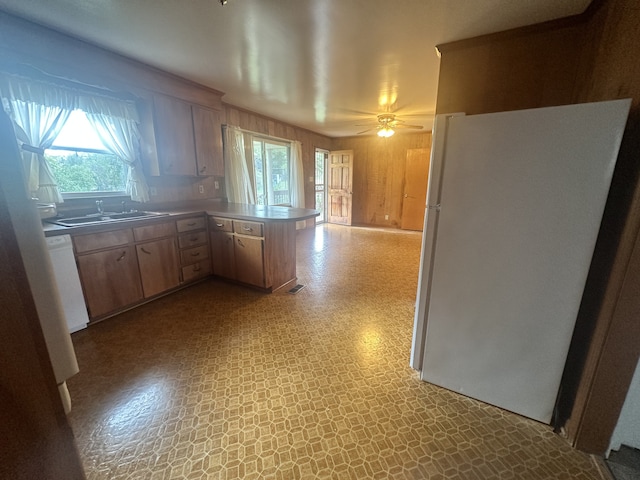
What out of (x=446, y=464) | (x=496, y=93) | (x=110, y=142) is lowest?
(x=446, y=464)

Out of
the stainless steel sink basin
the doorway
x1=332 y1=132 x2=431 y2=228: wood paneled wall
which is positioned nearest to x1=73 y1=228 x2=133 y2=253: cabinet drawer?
the stainless steel sink basin

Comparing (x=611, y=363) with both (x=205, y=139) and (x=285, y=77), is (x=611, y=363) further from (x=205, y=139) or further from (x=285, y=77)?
(x=205, y=139)

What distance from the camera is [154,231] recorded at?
2.61 metres

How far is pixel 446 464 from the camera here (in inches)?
48.9

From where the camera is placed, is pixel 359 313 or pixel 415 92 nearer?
pixel 359 313

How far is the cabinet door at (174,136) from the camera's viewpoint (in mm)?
2811

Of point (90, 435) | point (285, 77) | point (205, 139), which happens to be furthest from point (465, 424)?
point (205, 139)

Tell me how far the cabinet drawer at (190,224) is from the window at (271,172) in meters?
1.61

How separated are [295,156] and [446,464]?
5.25m

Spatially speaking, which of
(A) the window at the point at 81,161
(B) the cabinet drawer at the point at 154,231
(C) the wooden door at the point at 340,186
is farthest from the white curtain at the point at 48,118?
(C) the wooden door at the point at 340,186

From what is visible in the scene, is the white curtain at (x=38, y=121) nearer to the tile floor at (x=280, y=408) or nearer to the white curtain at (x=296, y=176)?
the tile floor at (x=280, y=408)

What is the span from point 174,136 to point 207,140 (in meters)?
0.43

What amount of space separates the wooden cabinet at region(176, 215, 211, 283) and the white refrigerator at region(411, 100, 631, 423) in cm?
252

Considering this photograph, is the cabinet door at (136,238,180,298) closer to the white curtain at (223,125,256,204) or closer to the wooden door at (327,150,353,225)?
the white curtain at (223,125,256,204)
